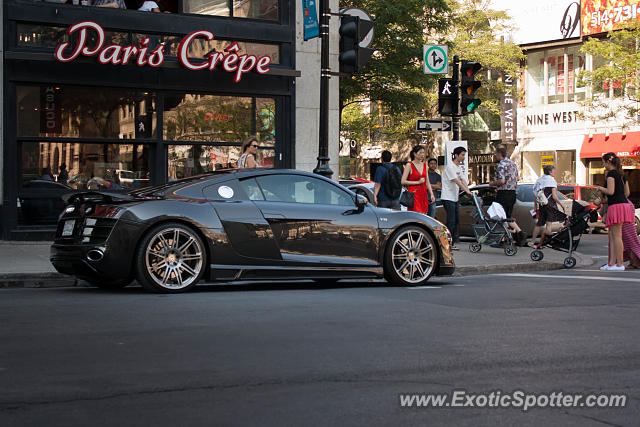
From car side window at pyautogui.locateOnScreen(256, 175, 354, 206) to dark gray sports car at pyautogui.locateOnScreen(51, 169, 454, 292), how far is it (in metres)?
0.01

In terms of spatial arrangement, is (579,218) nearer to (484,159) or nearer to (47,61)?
A: (47,61)

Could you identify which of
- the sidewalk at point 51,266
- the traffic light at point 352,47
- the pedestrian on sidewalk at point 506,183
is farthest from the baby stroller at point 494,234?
the traffic light at point 352,47

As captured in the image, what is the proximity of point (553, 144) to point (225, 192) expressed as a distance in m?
35.9

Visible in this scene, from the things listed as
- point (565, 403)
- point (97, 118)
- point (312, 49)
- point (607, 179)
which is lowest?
point (565, 403)

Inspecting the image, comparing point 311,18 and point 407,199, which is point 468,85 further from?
point 311,18

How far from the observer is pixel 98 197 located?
940 centimetres

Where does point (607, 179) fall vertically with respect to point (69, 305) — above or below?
above

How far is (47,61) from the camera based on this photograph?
1658cm

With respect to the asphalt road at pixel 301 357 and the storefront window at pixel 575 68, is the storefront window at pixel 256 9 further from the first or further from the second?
the storefront window at pixel 575 68

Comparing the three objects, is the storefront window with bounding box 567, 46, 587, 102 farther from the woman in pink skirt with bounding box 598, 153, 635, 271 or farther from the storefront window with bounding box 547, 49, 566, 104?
the woman in pink skirt with bounding box 598, 153, 635, 271

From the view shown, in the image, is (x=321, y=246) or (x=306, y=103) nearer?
(x=321, y=246)

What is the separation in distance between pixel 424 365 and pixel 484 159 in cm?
4405

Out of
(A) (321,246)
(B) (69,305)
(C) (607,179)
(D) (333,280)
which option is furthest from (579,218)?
(B) (69,305)

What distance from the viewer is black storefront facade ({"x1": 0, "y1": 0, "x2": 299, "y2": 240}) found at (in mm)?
16500
